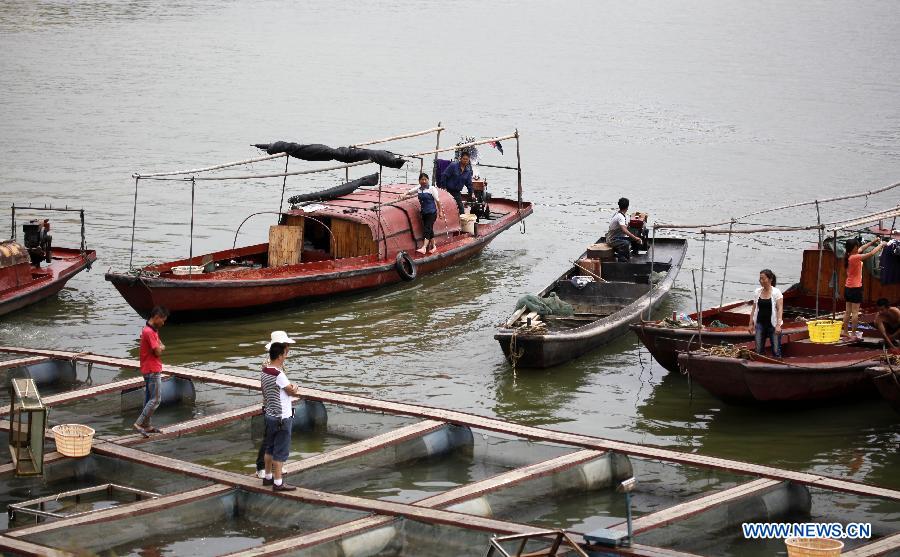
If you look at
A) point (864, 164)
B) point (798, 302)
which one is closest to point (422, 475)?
point (798, 302)

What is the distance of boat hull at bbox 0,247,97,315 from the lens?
61.1ft

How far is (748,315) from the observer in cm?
1719

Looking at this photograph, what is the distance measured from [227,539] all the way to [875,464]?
7.14m

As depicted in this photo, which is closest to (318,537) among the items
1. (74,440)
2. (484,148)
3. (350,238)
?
(74,440)

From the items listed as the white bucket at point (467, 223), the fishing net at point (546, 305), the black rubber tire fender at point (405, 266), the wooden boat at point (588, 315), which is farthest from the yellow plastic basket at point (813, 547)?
the white bucket at point (467, 223)

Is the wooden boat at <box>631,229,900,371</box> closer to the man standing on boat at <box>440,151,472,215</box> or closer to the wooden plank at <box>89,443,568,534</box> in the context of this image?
the wooden plank at <box>89,443,568,534</box>

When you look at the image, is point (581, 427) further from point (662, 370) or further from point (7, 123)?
point (7, 123)

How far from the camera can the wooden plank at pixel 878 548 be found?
391 inches

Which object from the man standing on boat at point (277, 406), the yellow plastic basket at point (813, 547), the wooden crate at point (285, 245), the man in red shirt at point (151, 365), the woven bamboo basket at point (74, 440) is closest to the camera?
the yellow plastic basket at point (813, 547)

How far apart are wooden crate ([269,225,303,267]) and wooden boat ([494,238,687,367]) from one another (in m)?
4.12

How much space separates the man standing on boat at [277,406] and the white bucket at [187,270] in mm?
7819

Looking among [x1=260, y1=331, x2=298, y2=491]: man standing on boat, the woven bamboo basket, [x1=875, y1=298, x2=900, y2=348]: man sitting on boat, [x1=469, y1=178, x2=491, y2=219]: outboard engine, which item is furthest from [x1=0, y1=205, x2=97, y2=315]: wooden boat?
[x1=875, y1=298, x2=900, y2=348]: man sitting on boat

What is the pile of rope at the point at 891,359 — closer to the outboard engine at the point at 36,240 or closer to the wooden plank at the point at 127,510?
the wooden plank at the point at 127,510

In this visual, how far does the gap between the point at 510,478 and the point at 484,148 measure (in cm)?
3034
